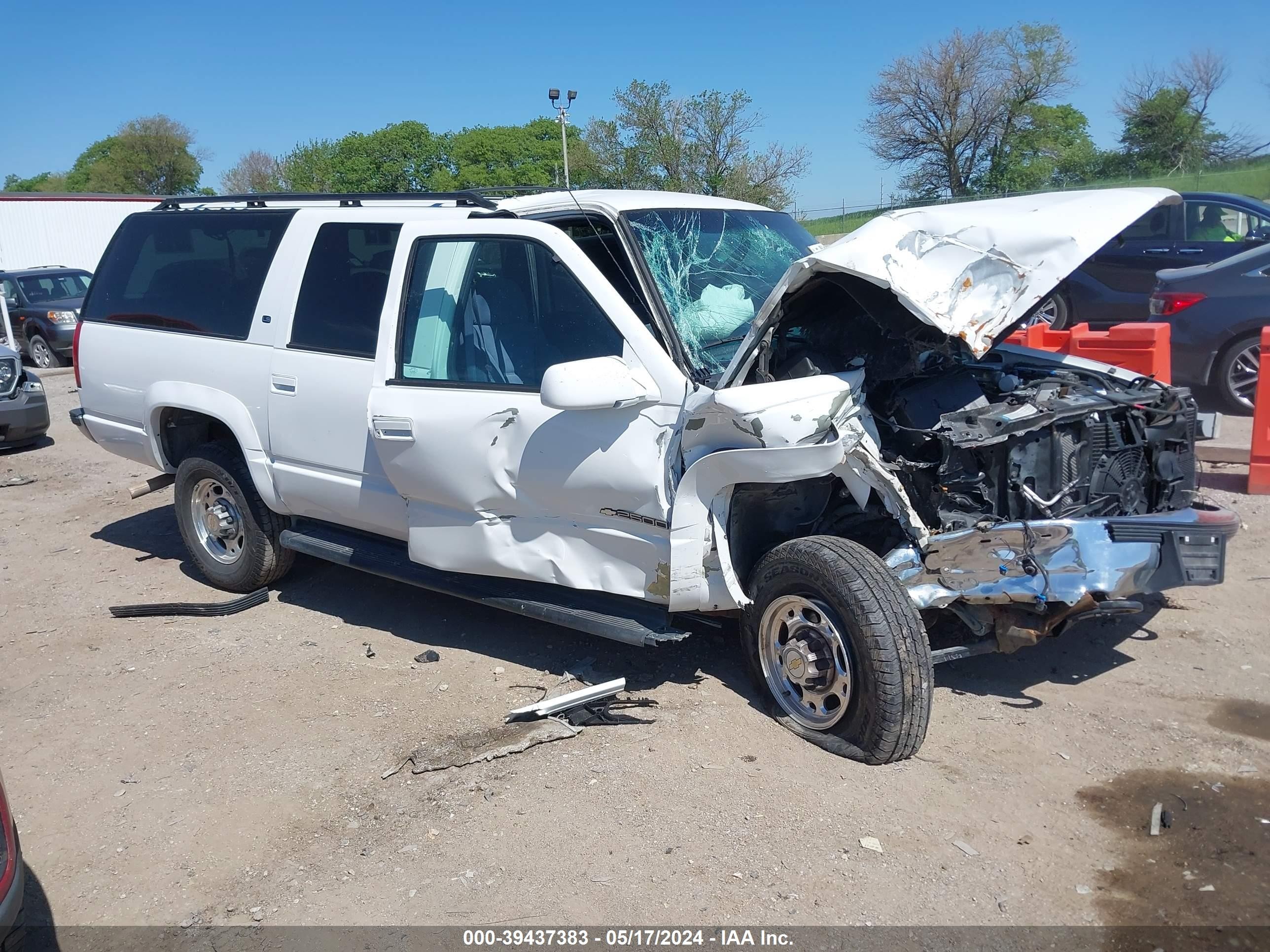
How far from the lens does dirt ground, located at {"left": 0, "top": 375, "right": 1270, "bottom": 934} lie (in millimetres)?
3240

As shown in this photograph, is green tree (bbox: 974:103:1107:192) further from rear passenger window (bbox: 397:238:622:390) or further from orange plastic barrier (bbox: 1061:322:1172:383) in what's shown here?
rear passenger window (bbox: 397:238:622:390)

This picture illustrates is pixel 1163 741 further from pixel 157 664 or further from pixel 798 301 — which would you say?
pixel 157 664

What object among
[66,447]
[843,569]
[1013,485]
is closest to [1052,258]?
[1013,485]

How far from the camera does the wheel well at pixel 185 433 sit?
19.9 feet

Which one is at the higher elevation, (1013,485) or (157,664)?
(1013,485)

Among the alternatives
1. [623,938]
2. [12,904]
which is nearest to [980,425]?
[623,938]

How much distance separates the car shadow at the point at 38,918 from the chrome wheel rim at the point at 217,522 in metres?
2.77

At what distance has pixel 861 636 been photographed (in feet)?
12.3

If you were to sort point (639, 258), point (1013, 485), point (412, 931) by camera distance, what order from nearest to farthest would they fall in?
point (412, 931) < point (1013, 485) < point (639, 258)

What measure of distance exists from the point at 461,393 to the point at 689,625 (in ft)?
4.99

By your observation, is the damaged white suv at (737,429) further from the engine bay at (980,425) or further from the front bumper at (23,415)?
the front bumper at (23,415)

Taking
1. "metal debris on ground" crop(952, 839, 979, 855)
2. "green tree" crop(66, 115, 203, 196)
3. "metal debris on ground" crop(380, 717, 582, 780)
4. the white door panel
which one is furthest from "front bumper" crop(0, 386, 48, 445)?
"green tree" crop(66, 115, 203, 196)

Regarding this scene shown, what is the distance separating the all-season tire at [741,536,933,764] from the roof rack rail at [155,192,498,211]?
228cm

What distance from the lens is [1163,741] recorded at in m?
4.01
